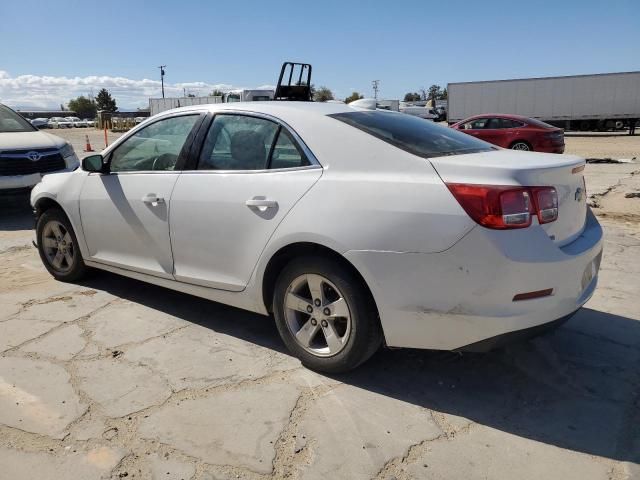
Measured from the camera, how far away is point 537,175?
2.71m

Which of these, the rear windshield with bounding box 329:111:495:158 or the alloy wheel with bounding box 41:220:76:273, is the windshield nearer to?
the alloy wheel with bounding box 41:220:76:273

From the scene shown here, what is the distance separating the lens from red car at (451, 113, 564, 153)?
15328 millimetres

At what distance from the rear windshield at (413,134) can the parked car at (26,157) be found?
251 inches

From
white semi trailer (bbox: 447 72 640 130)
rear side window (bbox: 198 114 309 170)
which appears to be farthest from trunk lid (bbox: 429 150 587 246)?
white semi trailer (bbox: 447 72 640 130)

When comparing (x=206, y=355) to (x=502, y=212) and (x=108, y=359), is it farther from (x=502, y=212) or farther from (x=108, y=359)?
(x=502, y=212)

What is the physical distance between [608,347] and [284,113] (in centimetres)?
262

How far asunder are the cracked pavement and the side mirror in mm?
1125

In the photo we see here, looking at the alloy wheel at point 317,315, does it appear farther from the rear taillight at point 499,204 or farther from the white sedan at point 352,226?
the rear taillight at point 499,204

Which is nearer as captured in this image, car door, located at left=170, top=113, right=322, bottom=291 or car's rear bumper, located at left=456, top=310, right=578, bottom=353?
car's rear bumper, located at left=456, top=310, right=578, bottom=353

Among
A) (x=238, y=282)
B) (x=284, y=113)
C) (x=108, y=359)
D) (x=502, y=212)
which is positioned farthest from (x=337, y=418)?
(x=284, y=113)

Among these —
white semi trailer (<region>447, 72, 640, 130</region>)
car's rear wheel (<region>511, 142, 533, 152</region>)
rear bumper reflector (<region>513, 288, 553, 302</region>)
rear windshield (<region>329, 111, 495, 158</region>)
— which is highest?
white semi trailer (<region>447, 72, 640, 130</region>)

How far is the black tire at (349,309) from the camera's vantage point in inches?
115

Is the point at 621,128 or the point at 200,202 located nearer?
the point at 200,202

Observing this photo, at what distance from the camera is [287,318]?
3.30 meters
